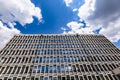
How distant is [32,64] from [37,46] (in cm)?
1037

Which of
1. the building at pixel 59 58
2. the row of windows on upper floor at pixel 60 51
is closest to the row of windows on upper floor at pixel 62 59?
the building at pixel 59 58

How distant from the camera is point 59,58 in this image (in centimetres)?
Answer: 4991

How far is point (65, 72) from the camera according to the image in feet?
147

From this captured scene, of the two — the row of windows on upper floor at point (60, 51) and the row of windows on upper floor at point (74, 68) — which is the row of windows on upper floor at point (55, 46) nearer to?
the row of windows on upper floor at point (60, 51)

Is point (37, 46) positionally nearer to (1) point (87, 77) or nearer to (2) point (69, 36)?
(2) point (69, 36)

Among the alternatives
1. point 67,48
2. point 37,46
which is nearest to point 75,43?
point 67,48

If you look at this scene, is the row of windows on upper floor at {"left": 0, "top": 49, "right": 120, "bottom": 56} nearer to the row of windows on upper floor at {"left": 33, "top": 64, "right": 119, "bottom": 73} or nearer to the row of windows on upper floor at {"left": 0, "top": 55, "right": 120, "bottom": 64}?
the row of windows on upper floor at {"left": 0, "top": 55, "right": 120, "bottom": 64}

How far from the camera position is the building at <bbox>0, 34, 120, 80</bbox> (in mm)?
43688

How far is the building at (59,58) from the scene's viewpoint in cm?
4369

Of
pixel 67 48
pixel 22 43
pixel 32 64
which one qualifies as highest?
pixel 22 43

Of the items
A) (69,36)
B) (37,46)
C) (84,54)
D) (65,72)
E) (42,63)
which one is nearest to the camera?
(65,72)

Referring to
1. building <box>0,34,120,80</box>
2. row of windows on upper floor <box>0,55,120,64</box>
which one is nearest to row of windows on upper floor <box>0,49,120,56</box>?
building <box>0,34,120,80</box>

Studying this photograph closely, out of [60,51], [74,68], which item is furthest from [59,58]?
[74,68]

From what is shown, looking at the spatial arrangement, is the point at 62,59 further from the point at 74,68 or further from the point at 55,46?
the point at 55,46
